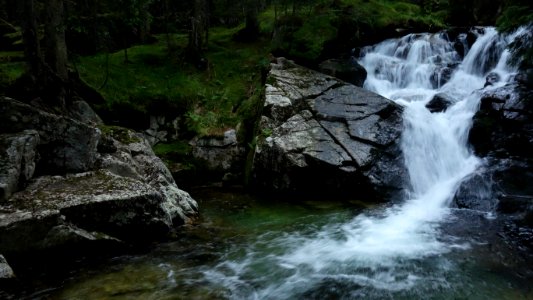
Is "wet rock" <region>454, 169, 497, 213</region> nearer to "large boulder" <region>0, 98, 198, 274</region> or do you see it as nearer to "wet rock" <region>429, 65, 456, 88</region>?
"wet rock" <region>429, 65, 456, 88</region>

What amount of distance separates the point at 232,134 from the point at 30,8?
615 centimetres

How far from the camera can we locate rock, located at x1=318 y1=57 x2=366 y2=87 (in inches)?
574

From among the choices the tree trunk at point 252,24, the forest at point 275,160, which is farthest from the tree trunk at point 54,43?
the tree trunk at point 252,24

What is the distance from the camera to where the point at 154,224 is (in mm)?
7398

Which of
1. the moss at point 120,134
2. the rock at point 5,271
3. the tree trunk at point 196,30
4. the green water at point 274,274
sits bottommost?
the green water at point 274,274

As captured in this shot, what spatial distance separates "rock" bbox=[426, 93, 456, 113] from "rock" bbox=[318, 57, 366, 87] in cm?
301

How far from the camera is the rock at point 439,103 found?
1239 cm

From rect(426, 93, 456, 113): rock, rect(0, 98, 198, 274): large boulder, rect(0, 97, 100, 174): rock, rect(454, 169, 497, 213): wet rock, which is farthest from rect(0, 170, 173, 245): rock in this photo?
rect(426, 93, 456, 113): rock

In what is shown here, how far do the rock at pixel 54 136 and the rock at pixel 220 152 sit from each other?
4422 mm

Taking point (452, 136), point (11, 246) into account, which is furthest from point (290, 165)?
point (11, 246)

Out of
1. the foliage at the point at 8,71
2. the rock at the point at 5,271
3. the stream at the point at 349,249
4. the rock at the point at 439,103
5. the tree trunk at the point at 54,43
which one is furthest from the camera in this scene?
the rock at the point at 439,103

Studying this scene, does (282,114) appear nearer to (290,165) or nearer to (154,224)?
(290,165)

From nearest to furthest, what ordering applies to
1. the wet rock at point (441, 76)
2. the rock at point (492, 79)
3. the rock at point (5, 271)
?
the rock at point (5, 271)
the rock at point (492, 79)
the wet rock at point (441, 76)

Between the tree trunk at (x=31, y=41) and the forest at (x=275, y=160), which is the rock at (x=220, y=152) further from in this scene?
the tree trunk at (x=31, y=41)
